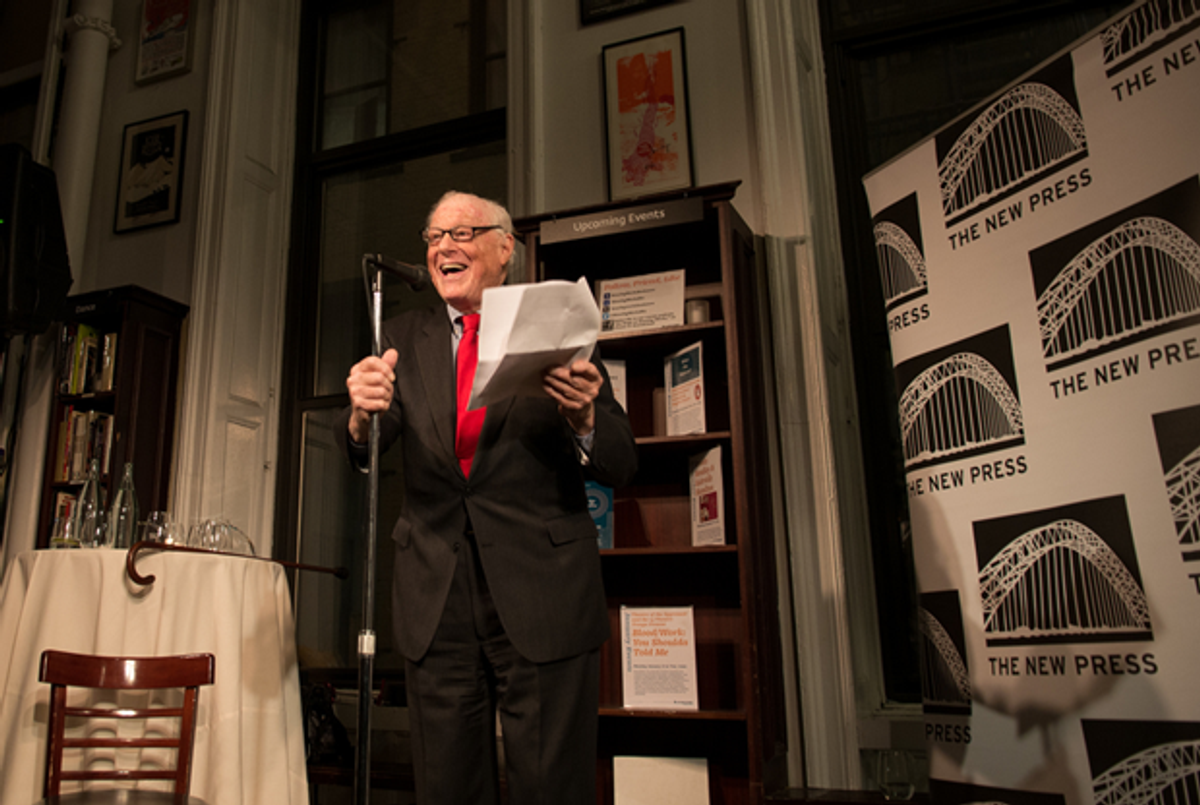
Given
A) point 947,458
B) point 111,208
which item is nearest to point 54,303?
point 111,208

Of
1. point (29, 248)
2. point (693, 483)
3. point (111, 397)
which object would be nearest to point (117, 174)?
point (29, 248)

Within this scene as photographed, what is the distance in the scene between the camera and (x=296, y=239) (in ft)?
13.8

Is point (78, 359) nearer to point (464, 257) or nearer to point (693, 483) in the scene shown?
point (464, 257)

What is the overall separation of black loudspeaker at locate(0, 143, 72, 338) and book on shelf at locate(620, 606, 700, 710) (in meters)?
2.81

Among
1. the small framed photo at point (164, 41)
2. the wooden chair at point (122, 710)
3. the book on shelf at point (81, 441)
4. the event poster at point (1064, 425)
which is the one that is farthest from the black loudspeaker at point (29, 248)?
the event poster at point (1064, 425)

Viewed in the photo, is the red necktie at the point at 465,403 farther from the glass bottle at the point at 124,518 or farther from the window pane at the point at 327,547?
the window pane at the point at 327,547

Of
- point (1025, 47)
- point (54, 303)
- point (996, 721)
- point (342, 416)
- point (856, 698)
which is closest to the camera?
point (342, 416)

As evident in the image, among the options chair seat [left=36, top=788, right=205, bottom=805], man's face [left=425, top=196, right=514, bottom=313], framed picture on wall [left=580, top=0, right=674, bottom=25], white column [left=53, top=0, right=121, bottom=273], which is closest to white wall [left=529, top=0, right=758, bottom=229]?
framed picture on wall [left=580, top=0, right=674, bottom=25]

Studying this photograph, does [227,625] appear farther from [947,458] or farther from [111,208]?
[111,208]

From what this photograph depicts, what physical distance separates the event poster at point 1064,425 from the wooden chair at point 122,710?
6.01ft

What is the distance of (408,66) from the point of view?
169 inches

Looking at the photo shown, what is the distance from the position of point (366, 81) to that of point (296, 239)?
3.22 ft

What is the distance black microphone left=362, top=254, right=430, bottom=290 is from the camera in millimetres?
1526

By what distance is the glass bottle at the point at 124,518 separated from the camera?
2.68 metres
